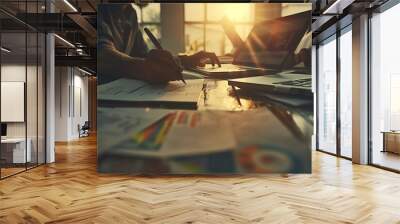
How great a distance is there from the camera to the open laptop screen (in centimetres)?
660

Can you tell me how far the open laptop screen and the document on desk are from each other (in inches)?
36.7

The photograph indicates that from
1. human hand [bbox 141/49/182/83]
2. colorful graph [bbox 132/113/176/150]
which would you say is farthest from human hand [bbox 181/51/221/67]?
colorful graph [bbox 132/113/176/150]

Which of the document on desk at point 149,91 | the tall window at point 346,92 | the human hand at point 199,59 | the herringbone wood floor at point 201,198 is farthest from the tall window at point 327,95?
the document on desk at point 149,91

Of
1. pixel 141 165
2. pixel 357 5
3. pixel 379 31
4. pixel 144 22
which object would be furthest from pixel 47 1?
pixel 379 31

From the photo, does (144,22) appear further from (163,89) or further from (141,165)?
(141,165)

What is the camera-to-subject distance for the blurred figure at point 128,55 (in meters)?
6.63

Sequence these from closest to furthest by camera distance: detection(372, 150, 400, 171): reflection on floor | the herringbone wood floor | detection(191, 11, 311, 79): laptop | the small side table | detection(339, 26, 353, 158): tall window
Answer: the herringbone wood floor < detection(191, 11, 311, 79): laptop < detection(372, 150, 400, 171): reflection on floor < the small side table < detection(339, 26, 353, 158): tall window

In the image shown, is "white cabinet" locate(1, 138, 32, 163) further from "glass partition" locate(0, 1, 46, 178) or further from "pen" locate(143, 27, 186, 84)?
"pen" locate(143, 27, 186, 84)

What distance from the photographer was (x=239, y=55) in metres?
6.64

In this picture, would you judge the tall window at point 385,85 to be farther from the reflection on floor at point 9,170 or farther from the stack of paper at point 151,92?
the reflection on floor at point 9,170

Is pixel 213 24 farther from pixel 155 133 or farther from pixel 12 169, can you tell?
pixel 12 169

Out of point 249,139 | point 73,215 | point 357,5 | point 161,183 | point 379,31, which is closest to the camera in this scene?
point 73,215

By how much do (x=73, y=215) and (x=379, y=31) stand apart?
278 inches

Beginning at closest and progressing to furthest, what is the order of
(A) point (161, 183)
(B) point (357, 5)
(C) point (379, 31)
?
(A) point (161, 183), (B) point (357, 5), (C) point (379, 31)
